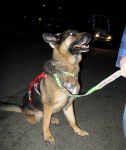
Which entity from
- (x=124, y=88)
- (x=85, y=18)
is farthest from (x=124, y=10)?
(x=124, y=88)

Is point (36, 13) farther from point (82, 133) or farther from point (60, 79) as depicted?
point (82, 133)

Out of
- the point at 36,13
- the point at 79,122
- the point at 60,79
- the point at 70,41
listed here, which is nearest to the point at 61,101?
the point at 60,79

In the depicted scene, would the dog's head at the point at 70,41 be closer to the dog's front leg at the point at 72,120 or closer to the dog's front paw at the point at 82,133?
the dog's front leg at the point at 72,120

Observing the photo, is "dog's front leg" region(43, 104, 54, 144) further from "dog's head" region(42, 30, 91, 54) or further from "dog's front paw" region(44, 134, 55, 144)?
"dog's head" region(42, 30, 91, 54)

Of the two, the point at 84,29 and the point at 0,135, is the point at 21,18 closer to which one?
the point at 84,29

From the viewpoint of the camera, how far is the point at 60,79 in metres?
3.14

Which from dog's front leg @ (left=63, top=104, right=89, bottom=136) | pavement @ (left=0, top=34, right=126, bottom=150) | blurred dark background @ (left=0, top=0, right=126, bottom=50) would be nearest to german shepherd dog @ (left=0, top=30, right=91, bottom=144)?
dog's front leg @ (left=63, top=104, right=89, bottom=136)

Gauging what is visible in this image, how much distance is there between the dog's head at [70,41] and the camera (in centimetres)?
324

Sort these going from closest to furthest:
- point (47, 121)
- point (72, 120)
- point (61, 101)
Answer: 1. point (61, 101)
2. point (47, 121)
3. point (72, 120)

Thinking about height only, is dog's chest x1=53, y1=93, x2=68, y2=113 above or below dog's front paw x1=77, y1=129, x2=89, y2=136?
above

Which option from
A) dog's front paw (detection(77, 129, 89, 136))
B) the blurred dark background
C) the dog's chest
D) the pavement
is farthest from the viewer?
the blurred dark background

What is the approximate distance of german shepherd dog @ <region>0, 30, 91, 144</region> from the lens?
3090 millimetres

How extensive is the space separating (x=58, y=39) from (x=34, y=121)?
169cm

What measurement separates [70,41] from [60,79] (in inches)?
30.5
